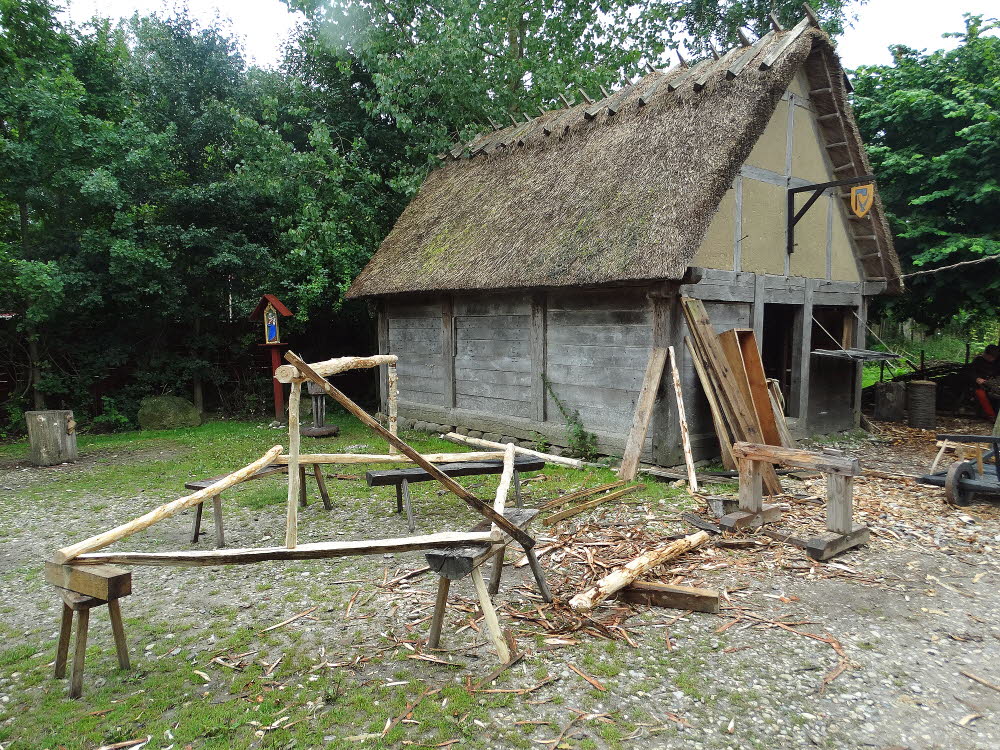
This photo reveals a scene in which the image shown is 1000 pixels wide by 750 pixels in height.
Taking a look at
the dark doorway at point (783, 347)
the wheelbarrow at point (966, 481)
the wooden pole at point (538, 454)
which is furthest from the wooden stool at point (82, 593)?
the dark doorway at point (783, 347)

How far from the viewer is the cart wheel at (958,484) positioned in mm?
6848

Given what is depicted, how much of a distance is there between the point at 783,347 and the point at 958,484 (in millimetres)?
4484

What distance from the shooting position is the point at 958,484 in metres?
6.87

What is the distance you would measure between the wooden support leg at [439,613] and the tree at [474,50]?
9812mm

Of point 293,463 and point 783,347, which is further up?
point 783,347

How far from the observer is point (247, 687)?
146 inches

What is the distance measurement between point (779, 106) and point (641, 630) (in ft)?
27.3

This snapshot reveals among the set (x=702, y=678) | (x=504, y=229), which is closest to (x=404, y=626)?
(x=702, y=678)

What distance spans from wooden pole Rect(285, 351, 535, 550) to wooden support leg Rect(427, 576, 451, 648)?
482 millimetres

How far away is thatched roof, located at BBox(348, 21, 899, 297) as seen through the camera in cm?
818

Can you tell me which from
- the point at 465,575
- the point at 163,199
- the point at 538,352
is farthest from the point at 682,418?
the point at 163,199

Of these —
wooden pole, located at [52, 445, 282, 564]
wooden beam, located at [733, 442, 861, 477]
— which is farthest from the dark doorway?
wooden pole, located at [52, 445, 282, 564]

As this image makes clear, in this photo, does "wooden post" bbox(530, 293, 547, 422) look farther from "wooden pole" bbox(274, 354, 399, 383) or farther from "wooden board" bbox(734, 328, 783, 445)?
"wooden pole" bbox(274, 354, 399, 383)

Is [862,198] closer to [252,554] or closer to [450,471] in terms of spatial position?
[450,471]
